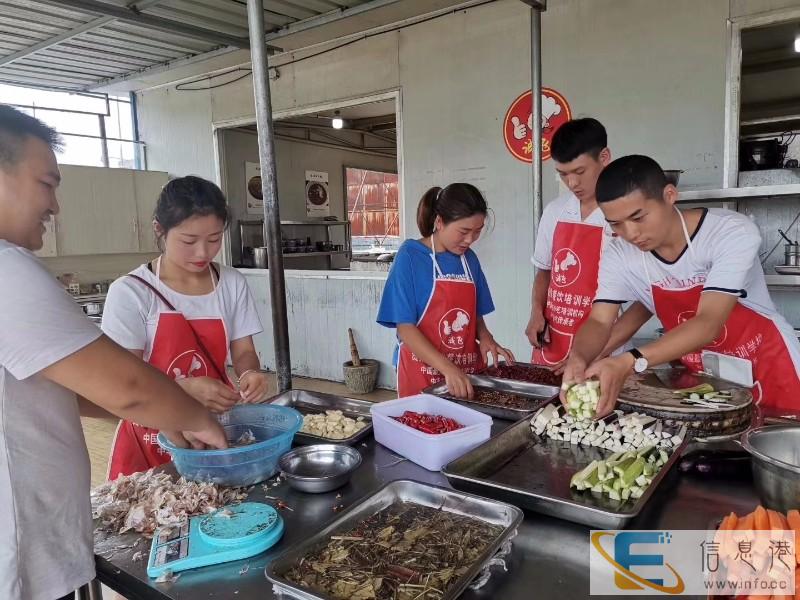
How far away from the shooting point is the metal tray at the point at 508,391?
6.56ft

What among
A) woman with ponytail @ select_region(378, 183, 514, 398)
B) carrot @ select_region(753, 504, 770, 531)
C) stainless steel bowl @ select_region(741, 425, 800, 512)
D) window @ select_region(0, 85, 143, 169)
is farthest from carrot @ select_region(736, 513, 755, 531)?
window @ select_region(0, 85, 143, 169)

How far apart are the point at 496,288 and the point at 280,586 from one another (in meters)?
4.21

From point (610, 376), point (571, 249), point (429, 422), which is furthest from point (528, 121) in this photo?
point (429, 422)

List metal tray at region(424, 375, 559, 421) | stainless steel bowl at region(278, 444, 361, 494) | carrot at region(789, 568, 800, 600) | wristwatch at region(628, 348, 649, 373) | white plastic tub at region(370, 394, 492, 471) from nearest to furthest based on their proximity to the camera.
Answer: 1. carrot at region(789, 568, 800, 600)
2. stainless steel bowl at region(278, 444, 361, 494)
3. white plastic tub at region(370, 394, 492, 471)
4. wristwatch at region(628, 348, 649, 373)
5. metal tray at region(424, 375, 559, 421)

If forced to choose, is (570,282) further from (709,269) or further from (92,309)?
(92,309)

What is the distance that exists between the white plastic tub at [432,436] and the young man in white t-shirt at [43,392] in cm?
65

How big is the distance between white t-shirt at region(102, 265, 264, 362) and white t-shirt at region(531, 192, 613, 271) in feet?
5.45

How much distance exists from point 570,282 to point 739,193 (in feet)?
4.81

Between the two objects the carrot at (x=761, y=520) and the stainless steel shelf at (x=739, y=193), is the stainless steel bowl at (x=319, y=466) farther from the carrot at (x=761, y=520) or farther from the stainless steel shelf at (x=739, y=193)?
the stainless steel shelf at (x=739, y=193)

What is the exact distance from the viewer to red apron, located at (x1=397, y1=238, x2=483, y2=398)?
2656mm

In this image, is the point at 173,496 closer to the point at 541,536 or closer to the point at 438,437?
the point at 438,437

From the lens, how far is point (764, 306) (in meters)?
2.15

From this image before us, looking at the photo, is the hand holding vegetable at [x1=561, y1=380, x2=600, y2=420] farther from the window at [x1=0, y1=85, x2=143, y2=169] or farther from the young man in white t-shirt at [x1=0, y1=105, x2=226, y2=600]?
the window at [x1=0, y1=85, x2=143, y2=169]

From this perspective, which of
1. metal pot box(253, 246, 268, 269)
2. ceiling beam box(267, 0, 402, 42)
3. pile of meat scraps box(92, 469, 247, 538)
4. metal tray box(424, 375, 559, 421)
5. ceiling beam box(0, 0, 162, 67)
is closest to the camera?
Answer: pile of meat scraps box(92, 469, 247, 538)
